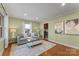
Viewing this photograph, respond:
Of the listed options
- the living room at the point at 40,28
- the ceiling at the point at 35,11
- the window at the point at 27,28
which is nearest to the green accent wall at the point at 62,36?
the living room at the point at 40,28

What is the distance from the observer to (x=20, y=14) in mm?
2117

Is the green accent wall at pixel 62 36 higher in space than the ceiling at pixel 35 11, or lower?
lower

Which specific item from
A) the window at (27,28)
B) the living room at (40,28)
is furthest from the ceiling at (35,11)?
the window at (27,28)

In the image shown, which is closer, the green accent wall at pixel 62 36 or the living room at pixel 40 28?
the living room at pixel 40 28

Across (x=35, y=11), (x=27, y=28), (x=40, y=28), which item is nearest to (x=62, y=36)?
(x=40, y=28)

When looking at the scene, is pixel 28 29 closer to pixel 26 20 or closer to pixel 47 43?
pixel 26 20

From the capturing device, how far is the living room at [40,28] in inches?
82.7

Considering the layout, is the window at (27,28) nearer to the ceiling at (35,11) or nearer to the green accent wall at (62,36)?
the ceiling at (35,11)

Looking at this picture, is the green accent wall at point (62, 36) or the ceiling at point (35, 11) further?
the green accent wall at point (62, 36)

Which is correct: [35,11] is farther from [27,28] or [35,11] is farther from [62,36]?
[62,36]

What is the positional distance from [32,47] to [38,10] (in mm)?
1360

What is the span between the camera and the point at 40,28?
7.17 feet

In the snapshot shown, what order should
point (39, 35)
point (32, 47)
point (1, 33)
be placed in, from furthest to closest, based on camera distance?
point (1, 33) < point (32, 47) < point (39, 35)

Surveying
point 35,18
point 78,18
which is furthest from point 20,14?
point 78,18
